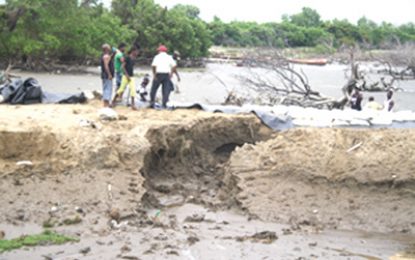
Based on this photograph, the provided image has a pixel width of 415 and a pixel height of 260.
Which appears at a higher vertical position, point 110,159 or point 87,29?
point 87,29

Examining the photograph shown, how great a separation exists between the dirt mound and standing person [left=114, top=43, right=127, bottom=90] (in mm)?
3741

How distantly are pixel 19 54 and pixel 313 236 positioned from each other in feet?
78.7

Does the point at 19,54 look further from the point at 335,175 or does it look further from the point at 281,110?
the point at 335,175

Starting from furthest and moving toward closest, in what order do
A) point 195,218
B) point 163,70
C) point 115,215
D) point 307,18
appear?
1. point 307,18
2. point 163,70
3. point 195,218
4. point 115,215

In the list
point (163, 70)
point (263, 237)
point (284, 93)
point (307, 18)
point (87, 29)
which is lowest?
point (263, 237)

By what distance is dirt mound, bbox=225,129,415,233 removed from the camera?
9555mm

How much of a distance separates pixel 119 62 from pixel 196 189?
13.0ft

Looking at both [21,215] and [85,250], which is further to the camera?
[21,215]

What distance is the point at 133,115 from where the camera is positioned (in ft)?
40.2

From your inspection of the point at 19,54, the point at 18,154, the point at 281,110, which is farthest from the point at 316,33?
the point at 18,154

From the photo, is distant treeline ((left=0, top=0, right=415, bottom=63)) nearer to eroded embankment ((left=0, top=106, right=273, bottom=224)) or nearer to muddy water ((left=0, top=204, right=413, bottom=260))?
eroded embankment ((left=0, top=106, right=273, bottom=224))

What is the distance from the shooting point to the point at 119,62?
13.6 m

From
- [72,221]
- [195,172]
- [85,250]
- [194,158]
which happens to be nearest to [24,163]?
[72,221]

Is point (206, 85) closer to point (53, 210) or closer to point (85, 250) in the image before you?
point (53, 210)
